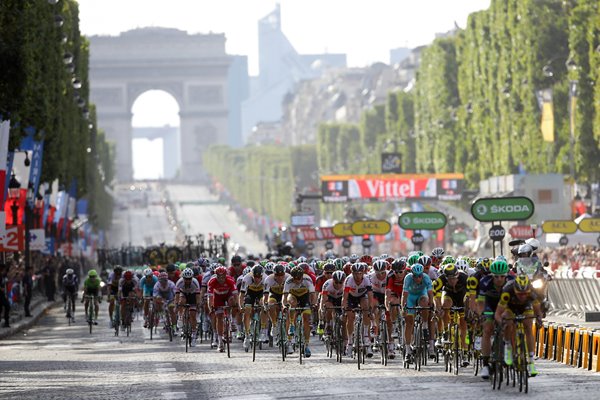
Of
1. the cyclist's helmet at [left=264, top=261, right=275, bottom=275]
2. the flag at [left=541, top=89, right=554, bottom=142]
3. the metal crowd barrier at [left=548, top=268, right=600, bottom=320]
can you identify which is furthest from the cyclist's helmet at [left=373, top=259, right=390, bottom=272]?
the flag at [left=541, top=89, right=554, bottom=142]

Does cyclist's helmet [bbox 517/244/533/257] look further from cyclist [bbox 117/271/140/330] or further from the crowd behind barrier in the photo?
the crowd behind barrier

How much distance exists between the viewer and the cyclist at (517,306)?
21.4m

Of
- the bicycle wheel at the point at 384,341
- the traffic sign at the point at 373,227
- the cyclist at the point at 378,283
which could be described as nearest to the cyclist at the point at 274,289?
the cyclist at the point at 378,283

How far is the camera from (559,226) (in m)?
61.0

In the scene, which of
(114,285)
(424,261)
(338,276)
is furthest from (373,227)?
(424,261)

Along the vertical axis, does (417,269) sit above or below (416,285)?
above

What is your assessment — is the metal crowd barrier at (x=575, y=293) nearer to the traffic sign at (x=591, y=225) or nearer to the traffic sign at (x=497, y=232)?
the traffic sign at (x=497, y=232)

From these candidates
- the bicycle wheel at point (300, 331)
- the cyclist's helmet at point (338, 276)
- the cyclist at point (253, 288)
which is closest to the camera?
the cyclist's helmet at point (338, 276)

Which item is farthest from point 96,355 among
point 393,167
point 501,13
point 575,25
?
point 393,167

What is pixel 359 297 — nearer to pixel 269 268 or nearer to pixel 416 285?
pixel 416 285

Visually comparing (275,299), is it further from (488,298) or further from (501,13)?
(501,13)

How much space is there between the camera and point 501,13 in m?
84.4

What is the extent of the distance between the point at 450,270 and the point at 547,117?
162ft

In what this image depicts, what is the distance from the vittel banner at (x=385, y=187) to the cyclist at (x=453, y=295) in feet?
232
